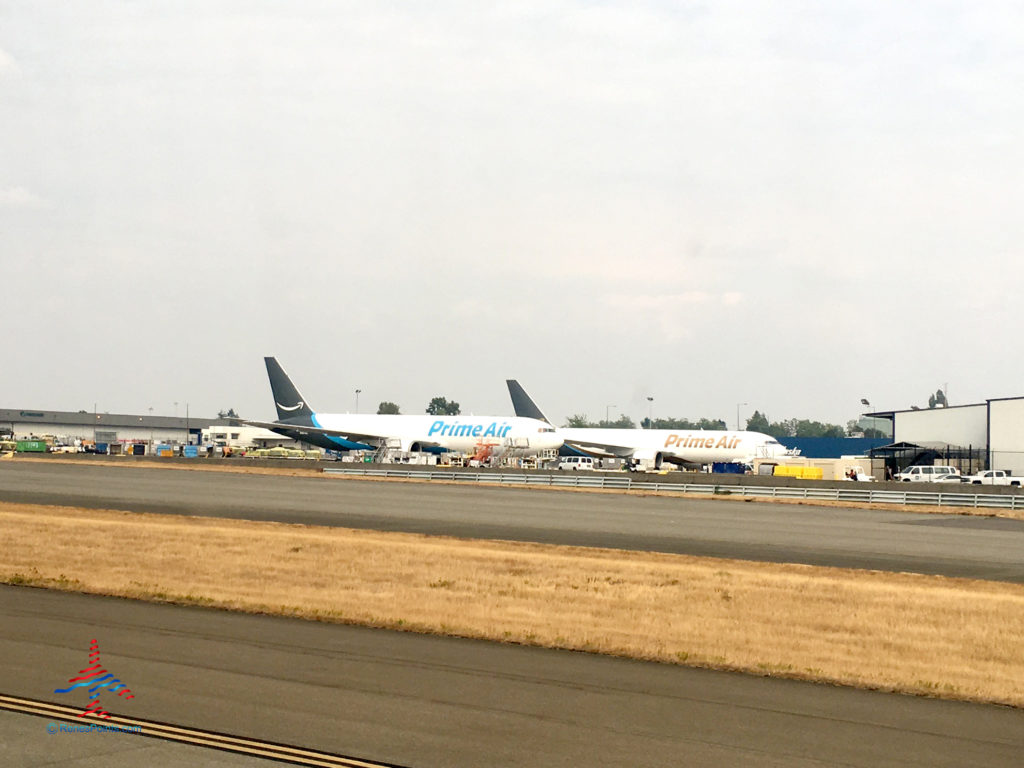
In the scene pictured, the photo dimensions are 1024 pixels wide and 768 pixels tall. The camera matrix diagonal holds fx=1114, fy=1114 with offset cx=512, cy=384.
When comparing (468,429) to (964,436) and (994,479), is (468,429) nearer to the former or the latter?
(964,436)

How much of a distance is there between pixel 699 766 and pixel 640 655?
6328 mm

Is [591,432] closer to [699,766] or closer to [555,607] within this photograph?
[555,607]

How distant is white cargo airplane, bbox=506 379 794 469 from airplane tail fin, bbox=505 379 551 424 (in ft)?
60.1

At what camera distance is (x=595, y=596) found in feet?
73.3

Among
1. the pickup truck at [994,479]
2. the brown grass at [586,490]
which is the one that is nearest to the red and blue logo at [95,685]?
the brown grass at [586,490]

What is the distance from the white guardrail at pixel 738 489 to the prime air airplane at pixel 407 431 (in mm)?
A: 24713

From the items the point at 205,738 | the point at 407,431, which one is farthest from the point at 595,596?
the point at 407,431

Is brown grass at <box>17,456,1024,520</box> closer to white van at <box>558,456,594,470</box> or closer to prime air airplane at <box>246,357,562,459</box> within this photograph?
prime air airplane at <box>246,357,562,459</box>

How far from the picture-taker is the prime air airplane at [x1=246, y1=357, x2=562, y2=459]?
102m

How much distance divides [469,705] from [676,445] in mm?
88636

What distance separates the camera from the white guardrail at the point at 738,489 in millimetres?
55406

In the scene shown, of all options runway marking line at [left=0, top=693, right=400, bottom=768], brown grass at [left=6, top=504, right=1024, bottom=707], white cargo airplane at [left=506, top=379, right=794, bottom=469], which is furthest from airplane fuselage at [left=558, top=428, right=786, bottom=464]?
runway marking line at [left=0, top=693, right=400, bottom=768]

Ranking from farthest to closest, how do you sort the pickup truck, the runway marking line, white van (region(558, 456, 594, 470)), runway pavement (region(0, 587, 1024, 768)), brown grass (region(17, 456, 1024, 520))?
white van (region(558, 456, 594, 470)), the pickup truck, brown grass (region(17, 456, 1024, 520)), runway pavement (region(0, 587, 1024, 768)), the runway marking line

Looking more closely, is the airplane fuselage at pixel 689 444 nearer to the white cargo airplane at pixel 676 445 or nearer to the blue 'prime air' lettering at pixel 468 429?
the white cargo airplane at pixel 676 445
